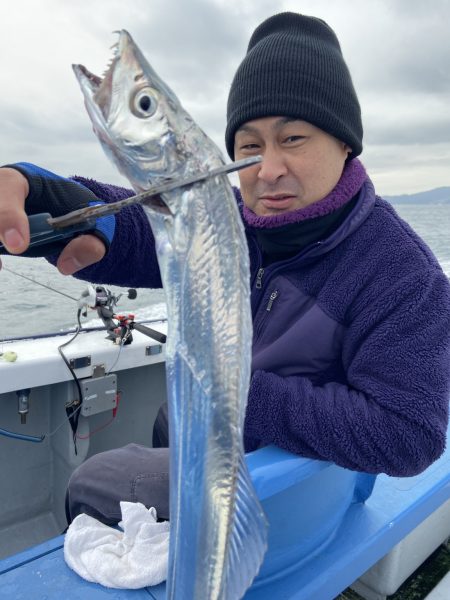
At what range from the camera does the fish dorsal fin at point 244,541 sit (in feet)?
3.01

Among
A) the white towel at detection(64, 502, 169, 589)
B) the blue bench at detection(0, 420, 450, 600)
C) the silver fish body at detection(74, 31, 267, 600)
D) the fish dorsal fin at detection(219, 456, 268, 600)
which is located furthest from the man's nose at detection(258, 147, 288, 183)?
the white towel at detection(64, 502, 169, 589)

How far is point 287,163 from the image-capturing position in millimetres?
1689

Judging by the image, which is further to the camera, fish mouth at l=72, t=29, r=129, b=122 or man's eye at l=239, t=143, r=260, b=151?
man's eye at l=239, t=143, r=260, b=151

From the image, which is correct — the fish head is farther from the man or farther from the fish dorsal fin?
the fish dorsal fin

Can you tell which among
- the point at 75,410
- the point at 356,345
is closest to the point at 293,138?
the point at 356,345

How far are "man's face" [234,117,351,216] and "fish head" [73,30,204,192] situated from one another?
30.9 inches

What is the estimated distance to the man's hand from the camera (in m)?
1.10

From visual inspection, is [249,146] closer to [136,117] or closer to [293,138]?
[293,138]

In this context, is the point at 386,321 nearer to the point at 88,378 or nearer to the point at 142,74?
the point at 142,74

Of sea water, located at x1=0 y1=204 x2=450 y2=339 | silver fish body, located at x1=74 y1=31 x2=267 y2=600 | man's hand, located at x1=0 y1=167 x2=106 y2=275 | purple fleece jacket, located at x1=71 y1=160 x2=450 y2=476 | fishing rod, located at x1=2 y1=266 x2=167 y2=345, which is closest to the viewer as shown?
silver fish body, located at x1=74 y1=31 x2=267 y2=600

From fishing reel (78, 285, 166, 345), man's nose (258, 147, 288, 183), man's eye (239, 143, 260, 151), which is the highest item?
man's eye (239, 143, 260, 151)

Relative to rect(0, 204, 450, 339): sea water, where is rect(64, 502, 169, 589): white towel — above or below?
above

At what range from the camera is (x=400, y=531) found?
2.02m

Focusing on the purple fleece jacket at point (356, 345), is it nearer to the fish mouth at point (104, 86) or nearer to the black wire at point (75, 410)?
the fish mouth at point (104, 86)
